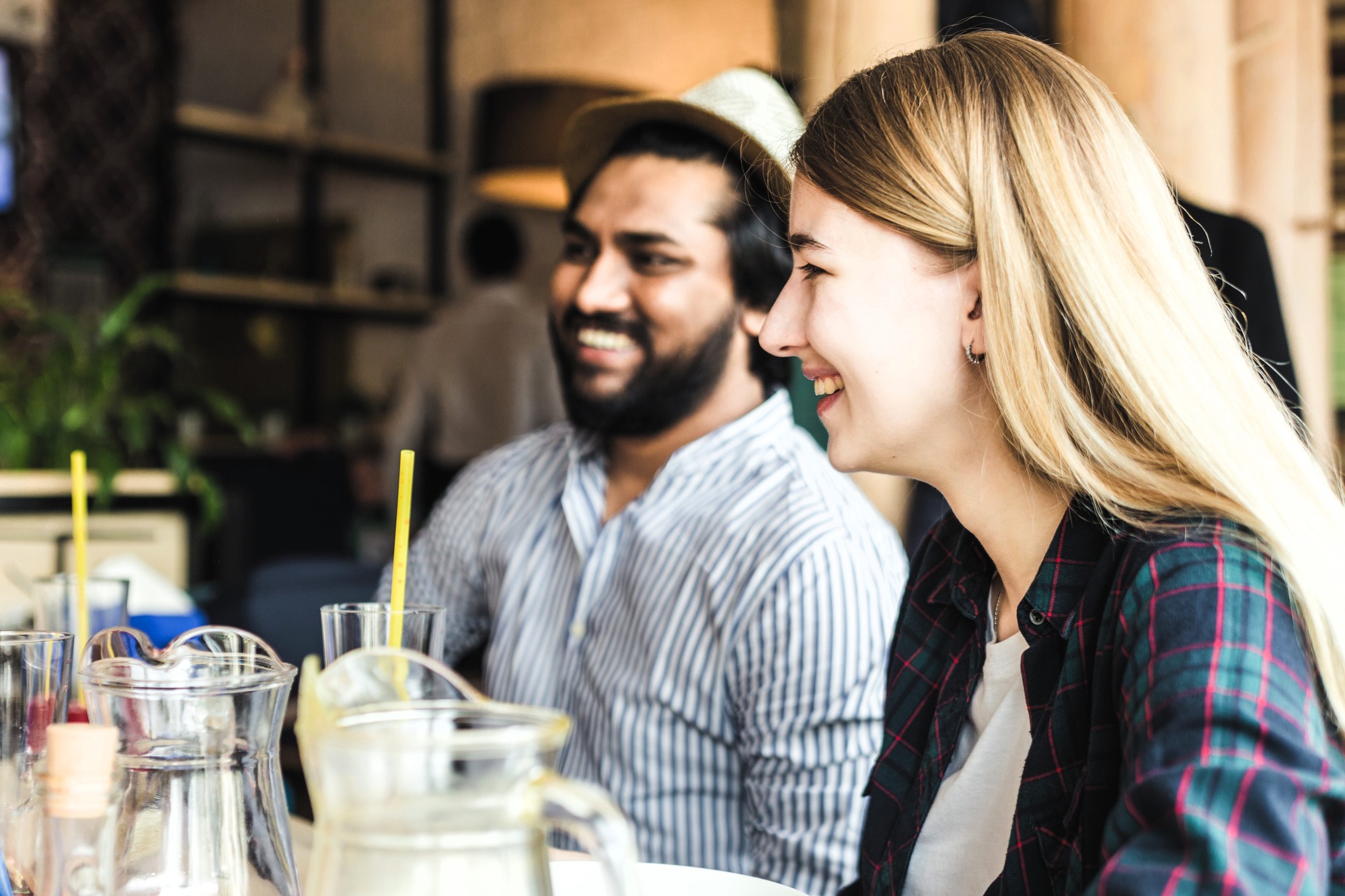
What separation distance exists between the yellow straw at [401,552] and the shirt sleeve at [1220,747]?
405 mm

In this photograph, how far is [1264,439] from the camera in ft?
2.57

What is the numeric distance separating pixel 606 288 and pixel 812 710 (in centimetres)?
63

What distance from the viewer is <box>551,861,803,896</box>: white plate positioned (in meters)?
0.77

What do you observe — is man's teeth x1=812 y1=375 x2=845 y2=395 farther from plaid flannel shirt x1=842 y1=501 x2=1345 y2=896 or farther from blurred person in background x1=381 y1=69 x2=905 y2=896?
blurred person in background x1=381 y1=69 x2=905 y2=896

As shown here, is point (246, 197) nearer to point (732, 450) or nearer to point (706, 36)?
point (706, 36)

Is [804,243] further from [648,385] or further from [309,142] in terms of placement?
[309,142]

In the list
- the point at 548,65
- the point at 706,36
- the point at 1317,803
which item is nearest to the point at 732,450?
the point at 1317,803

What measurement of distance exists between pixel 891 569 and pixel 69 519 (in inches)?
65.2

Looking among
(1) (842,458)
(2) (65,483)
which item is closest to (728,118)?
(1) (842,458)

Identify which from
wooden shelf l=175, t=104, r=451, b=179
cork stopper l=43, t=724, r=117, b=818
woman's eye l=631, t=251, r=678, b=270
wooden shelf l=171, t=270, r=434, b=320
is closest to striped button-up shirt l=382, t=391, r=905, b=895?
woman's eye l=631, t=251, r=678, b=270

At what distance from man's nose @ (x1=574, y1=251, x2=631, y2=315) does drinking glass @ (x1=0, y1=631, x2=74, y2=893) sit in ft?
3.15

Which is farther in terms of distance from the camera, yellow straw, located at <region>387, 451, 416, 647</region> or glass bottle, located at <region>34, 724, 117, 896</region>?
yellow straw, located at <region>387, 451, 416, 647</region>

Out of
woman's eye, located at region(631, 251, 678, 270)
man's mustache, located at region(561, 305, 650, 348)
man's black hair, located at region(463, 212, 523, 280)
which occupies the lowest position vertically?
man's mustache, located at region(561, 305, 650, 348)

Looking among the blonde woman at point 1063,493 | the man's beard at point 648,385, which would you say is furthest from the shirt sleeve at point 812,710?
the man's beard at point 648,385
